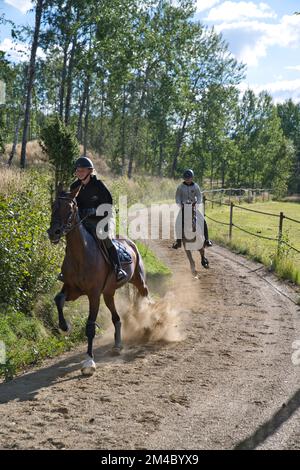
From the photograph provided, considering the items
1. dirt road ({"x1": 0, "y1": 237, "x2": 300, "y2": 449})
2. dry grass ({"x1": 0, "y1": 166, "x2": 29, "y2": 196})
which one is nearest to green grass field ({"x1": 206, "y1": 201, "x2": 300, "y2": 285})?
dirt road ({"x1": 0, "y1": 237, "x2": 300, "y2": 449})

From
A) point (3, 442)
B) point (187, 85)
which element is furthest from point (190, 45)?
point (3, 442)

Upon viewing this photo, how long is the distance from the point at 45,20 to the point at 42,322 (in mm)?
22627

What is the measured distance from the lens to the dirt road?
5.24m

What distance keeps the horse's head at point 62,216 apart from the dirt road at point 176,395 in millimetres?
2047

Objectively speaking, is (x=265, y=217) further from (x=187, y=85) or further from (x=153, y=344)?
(x=153, y=344)

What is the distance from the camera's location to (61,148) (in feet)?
54.6

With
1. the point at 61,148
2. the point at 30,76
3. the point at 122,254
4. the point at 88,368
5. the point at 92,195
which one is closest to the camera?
the point at 88,368

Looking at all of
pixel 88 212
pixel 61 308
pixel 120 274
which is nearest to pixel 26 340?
pixel 61 308

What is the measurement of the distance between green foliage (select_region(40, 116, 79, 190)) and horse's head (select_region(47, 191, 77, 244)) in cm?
914

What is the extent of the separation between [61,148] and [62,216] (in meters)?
10.2

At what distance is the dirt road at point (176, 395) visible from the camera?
17.2ft

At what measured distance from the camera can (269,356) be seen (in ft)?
27.0

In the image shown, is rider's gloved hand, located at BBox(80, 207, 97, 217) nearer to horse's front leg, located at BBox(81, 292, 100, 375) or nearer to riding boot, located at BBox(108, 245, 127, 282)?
riding boot, located at BBox(108, 245, 127, 282)

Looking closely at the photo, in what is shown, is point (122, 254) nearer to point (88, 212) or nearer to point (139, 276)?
point (139, 276)
